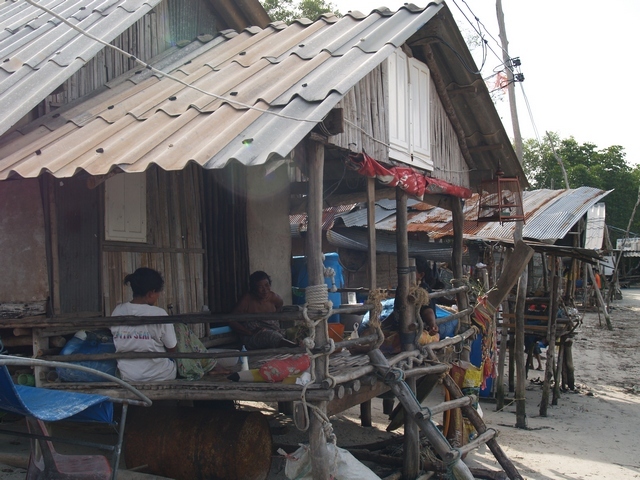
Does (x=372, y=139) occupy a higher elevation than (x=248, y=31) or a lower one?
lower

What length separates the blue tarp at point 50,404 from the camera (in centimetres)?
372

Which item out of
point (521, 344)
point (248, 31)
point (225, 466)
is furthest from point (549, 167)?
point (225, 466)

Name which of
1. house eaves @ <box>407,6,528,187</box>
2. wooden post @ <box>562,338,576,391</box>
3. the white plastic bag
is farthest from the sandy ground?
house eaves @ <box>407,6,528,187</box>

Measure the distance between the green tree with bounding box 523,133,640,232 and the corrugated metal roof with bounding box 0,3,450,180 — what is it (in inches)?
1355

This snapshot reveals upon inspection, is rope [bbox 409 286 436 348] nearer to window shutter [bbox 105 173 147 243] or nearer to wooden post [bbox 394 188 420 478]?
wooden post [bbox 394 188 420 478]

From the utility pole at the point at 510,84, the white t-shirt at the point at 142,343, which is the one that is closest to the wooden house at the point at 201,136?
the white t-shirt at the point at 142,343

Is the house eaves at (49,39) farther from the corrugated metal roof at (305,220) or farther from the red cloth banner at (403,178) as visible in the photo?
the corrugated metal roof at (305,220)

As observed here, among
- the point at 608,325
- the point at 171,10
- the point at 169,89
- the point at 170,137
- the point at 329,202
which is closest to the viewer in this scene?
the point at 170,137

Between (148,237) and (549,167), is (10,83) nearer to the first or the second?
(148,237)

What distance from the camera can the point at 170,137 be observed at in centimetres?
491

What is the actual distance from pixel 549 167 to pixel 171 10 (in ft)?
125

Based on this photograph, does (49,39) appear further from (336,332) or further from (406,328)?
(406,328)

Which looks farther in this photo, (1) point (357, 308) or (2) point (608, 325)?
(2) point (608, 325)

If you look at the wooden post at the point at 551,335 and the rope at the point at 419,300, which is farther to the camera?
the wooden post at the point at 551,335
